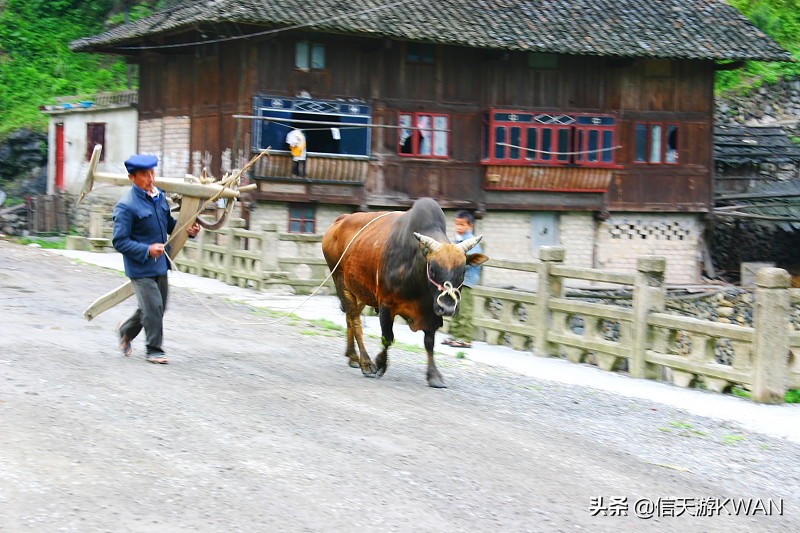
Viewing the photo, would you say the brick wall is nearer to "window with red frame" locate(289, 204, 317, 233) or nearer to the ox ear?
"window with red frame" locate(289, 204, 317, 233)

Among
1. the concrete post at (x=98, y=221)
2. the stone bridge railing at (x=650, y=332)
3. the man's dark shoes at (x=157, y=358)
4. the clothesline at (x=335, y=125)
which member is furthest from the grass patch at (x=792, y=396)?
the concrete post at (x=98, y=221)

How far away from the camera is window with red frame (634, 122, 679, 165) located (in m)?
29.5

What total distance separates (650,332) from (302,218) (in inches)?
645

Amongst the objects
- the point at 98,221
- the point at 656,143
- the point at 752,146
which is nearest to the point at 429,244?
the point at 98,221

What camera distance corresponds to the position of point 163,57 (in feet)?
95.0

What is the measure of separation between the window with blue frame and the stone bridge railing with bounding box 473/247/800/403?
1283 cm

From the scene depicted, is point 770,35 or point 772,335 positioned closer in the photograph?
point 772,335

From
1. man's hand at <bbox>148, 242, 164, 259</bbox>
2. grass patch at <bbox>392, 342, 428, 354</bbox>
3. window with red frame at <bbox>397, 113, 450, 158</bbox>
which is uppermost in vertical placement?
window with red frame at <bbox>397, 113, 450, 158</bbox>

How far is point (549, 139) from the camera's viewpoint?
93.4ft

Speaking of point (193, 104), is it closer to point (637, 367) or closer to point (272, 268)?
point (272, 268)

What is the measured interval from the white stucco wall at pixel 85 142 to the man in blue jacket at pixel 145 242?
21604mm

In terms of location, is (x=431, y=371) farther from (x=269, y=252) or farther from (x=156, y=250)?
(x=269, y=252)

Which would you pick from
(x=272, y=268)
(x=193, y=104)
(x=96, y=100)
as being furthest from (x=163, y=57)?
(x=272, y=268)

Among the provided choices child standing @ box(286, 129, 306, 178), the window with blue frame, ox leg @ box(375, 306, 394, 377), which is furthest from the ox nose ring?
child standing @ box(286, 129, 306, 178)
